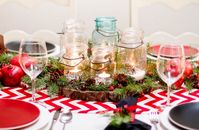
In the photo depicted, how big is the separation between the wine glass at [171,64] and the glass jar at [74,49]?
0.34 metres

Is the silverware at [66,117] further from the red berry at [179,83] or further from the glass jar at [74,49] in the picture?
the red berry at [179,83]

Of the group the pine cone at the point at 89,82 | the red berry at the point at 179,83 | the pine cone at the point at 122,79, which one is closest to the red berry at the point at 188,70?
the red berry at the point at 179,83

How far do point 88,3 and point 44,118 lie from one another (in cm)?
185

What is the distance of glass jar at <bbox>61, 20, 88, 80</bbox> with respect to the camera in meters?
1.60

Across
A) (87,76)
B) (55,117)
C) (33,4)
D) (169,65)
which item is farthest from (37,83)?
(33,4)

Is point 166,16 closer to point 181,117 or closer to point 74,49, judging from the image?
point 74,49

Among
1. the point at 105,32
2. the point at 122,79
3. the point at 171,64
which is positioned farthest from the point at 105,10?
the point at 171,64

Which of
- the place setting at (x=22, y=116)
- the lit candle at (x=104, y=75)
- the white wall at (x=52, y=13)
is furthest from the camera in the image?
the white wall at (x=52, y=13)

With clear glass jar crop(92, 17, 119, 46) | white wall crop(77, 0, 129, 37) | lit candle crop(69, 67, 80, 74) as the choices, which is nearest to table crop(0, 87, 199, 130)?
lit candle crop(69, 67, 80, 74)

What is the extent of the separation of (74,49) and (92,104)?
0.96ft

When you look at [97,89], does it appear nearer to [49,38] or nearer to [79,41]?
[79,41]

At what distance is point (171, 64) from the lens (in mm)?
1376

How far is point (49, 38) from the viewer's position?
2652 millimetres

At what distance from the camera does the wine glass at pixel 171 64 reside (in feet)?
4.45
